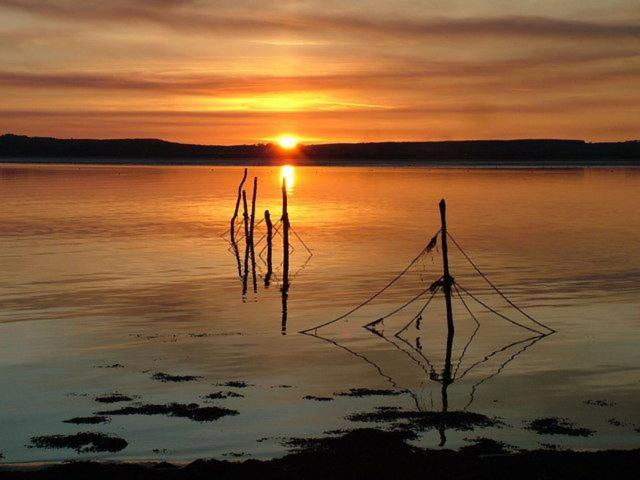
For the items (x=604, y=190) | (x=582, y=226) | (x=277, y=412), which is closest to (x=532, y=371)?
(x=277, y=412)

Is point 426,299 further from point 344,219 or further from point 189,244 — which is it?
point 344,219

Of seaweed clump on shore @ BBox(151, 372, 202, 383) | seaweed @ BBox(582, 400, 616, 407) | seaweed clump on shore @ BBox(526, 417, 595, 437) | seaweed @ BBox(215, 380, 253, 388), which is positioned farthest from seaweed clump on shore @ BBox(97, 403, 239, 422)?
seaweed @ BBox(582, 400, 616, 407)

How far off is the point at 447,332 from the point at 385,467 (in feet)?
45.6

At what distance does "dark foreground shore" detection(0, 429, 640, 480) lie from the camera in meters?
14.1

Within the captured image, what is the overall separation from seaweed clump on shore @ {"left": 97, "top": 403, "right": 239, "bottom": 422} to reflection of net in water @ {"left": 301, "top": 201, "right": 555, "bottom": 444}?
439 centimetres

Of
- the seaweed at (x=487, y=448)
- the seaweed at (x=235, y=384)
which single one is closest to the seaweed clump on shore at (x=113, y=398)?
the seaweed at (x=235, y=384)

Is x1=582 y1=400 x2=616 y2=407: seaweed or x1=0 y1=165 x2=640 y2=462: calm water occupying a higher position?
x1=0 y1=165 x2=640 y2=462: calm water

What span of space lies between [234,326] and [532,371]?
1010 centimetres

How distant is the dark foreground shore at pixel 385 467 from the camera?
14.1m

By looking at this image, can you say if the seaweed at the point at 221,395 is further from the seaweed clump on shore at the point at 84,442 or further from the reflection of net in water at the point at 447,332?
the reflection of net in water at the point at 447,332

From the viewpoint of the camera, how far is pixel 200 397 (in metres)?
20.2

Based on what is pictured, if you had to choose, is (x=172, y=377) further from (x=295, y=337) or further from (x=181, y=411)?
(x=295, y=337)

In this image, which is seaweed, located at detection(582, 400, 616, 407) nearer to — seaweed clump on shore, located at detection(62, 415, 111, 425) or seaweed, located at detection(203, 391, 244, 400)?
seaweed, located at detection(203, 391, 244, 400)

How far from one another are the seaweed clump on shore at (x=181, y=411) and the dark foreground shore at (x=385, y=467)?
138 inches
